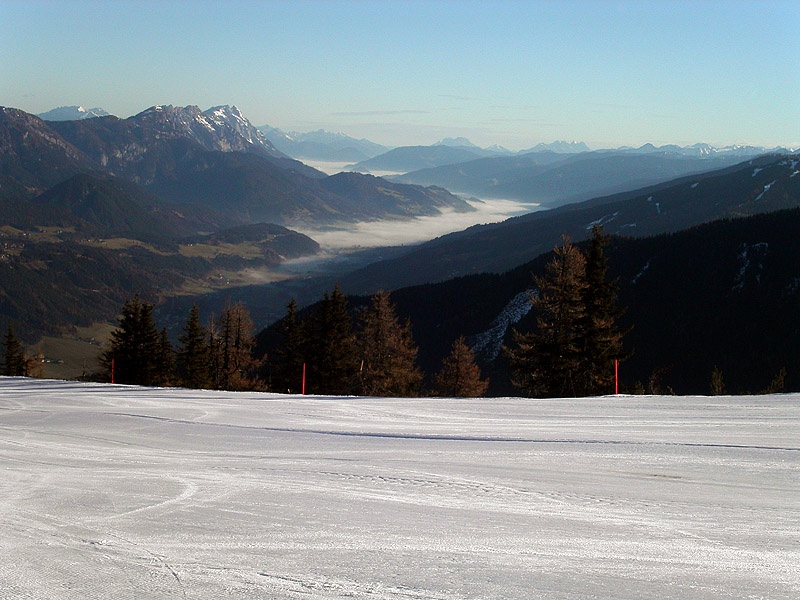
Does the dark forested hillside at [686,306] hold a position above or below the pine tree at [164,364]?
above

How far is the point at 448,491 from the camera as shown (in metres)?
7.59

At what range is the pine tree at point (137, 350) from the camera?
4275 cm

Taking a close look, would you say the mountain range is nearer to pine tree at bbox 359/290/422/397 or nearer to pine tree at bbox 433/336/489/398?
pine tree at bbox 433/336/489/398

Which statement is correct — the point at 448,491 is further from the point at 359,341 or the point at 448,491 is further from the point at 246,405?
the point at 359,341

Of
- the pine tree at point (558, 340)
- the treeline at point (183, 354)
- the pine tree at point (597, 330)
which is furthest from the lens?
the treeline at point (183, 354)

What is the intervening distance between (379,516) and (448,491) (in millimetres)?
1136

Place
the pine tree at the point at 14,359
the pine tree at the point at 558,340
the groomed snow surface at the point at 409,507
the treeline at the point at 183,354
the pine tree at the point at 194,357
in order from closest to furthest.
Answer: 1. the groomed snow surface at the point at 409,507
2. the pine tree at the point at 558,340
3. the pine tree at the point at 194,357
4. the treeline at the point at 183,354
5. the pine tree at the point at 14,359

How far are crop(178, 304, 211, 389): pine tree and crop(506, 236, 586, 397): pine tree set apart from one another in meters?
21.8

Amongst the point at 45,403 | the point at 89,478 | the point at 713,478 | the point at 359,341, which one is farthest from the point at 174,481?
the point at 359,341

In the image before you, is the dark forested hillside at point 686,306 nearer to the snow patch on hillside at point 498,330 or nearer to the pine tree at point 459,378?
the snow patch on hillside at point 498,330

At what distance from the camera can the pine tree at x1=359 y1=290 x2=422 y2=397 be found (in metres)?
38.2

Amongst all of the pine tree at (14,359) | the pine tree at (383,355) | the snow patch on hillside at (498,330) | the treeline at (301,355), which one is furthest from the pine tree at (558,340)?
the snow patch on hillside at (498,330)

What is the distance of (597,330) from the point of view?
27328mm

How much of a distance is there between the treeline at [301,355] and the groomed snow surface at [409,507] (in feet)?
80.1
